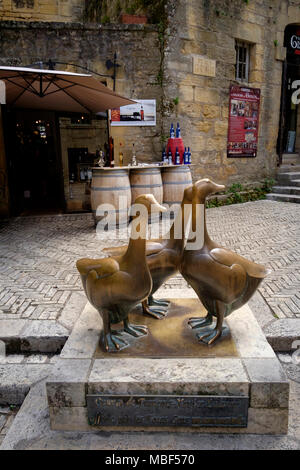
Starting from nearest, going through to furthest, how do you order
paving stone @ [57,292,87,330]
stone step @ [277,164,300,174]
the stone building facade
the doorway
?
paving stone @ [57,292,87,330] < the stone building facade < the doorway < stone step @ [277,164,300,174]

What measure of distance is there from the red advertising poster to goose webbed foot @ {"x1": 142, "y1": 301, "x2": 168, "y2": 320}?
6.85 m

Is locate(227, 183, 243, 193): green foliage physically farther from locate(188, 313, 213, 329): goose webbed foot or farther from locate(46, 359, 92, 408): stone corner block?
locate(46, 359, 92, 408): stone corner block

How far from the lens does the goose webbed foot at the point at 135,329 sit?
7.00 feet

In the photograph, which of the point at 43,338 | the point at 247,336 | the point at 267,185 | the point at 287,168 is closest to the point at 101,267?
the point at 247,336

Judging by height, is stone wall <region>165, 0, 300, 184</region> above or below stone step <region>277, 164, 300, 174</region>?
above

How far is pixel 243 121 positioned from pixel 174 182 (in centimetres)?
315

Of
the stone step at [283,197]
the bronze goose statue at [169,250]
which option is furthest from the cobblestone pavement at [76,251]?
the bronze goose statue at [169,250]

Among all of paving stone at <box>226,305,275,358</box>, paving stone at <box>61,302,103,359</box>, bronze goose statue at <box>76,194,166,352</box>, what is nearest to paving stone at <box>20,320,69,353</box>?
paving stone at <box>61,302,103,359</box>

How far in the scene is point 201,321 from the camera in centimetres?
222

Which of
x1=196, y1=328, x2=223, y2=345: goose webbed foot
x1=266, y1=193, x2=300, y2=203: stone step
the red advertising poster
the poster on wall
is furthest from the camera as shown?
x1=266, y1=193, x2=300, y2=203: stone step

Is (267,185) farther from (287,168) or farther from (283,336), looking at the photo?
(283,336)

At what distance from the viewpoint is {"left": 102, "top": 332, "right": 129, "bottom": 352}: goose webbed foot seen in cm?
200
